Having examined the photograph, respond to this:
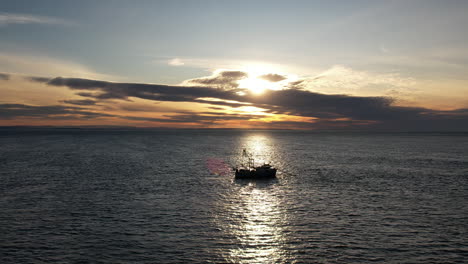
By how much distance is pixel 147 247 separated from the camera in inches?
1601

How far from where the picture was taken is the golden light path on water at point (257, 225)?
126 feet

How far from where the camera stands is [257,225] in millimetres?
50188

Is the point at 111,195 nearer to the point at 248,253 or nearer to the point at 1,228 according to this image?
the point at 1,228

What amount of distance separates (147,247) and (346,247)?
25.8m

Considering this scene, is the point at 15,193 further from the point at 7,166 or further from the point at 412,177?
the point at 412,177

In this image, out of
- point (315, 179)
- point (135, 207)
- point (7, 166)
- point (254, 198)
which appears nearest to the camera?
point (135, 207)

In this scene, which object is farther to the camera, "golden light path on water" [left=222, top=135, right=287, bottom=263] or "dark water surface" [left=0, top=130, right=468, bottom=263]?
"dark water surface" [left=0, top=130, right=468, bottom=263]

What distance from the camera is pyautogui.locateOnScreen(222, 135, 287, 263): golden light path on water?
38.5m

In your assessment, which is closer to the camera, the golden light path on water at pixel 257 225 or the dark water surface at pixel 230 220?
the golden light path on water at pixel 257 225

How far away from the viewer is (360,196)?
71.8m

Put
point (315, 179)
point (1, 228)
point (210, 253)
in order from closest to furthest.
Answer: point (210, 253) < point (1, 228) < point (315, 179)

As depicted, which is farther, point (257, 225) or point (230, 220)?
point (230, 220)

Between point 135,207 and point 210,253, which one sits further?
point 135,207

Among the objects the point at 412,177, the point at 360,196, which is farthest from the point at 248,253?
the point at 412,177
